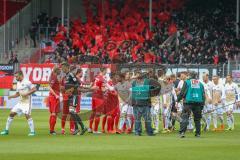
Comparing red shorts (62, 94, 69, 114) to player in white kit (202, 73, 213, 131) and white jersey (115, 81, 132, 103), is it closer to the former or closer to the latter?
white jersey (115, 81, 132, 103)

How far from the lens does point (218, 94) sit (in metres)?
34.0

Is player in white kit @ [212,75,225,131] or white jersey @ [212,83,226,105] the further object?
white jersey @ [212,83,226,105]

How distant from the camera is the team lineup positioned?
27.5 metres

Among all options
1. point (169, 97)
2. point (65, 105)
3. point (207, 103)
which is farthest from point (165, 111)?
point (65, 105)

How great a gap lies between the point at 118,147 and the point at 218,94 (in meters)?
11.7

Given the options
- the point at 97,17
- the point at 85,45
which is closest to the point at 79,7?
the point at 97,17

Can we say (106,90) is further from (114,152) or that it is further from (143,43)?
(143,43)

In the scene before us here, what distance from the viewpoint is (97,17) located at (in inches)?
2483

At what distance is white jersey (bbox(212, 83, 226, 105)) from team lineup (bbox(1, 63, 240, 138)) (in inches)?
72.5

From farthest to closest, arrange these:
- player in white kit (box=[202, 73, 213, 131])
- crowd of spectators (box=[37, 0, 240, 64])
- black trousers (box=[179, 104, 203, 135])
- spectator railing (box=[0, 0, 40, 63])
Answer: spectator railing (box=[0, 0, 40, 63]) < crowd of spectators (box=[37, 0, 240, 64]) < player in white kit (box=[202, 73, 213, 131]) < black trousers (box=[179, 104, 203, 135])

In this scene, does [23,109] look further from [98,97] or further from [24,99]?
[98,97]

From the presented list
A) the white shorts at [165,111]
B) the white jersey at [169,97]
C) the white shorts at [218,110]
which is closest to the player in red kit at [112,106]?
the white shorts at [165,111]

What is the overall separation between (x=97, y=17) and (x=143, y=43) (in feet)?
24.4

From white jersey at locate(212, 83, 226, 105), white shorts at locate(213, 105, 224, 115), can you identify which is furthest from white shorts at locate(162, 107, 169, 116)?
white jersey at locate(212, 83, 226, 105)
